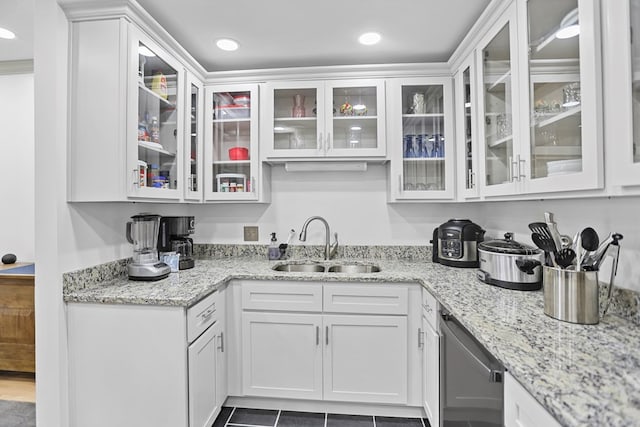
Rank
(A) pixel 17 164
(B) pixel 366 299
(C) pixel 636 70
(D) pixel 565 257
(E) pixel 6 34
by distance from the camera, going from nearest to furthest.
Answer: (C) pixel 636 70 → (D) pixel 565 257 → (B) pixel 366 299 → (E) pixel 6 34 → (A) pixel 17 164

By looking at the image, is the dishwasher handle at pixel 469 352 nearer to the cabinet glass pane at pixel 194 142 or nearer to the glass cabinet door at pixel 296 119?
the glass cabinet door at pixel 296 119

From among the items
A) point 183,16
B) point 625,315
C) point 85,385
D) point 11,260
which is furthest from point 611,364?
point 11,260

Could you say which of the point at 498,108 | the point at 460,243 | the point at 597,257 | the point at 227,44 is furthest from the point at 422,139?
the point at 227,44

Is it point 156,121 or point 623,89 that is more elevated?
point 156,121

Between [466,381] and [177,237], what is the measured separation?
1904 millimetres

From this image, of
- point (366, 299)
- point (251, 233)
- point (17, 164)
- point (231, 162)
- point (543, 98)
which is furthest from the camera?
point (251, 233)

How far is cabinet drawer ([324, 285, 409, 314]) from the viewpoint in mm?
1900

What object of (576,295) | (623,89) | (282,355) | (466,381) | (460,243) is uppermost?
(623,89)

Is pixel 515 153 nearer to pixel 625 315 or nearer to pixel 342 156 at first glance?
pixel 625 315

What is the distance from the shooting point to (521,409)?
851 mm

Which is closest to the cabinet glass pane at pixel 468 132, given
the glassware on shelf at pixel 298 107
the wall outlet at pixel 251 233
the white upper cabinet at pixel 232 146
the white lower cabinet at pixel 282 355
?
the glassware on shelf at pixel 298 107

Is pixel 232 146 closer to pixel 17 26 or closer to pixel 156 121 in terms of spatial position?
pixel 156 121

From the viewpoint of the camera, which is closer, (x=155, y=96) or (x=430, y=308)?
(x=430, y=308)

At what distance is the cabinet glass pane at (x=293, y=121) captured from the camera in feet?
7.73
